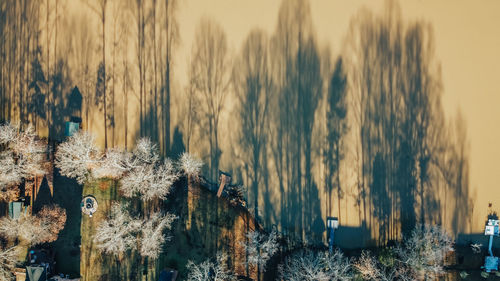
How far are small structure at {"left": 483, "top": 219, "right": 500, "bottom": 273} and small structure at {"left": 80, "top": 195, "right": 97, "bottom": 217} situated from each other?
1792 centimetres

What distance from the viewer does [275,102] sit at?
1453 centimetres

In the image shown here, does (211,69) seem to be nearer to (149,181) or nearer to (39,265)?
(149,181)

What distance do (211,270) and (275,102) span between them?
822cm

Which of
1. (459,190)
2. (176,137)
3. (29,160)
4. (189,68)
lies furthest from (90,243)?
(459,190)

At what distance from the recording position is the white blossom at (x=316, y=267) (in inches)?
516

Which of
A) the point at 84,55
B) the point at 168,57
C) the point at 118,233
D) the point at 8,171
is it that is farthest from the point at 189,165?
the point at 8,171

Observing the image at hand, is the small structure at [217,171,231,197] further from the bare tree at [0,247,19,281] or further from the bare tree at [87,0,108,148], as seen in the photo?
the bare tree at [0,247,19,281]

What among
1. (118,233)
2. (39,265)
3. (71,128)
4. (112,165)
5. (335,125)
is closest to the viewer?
(39,265)

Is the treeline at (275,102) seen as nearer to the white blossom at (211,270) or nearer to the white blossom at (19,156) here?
the white blossom at (19,156)

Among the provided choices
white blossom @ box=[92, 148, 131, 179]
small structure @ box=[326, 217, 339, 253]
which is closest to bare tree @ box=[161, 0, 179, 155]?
white blossom @ box=[92, 148, 131, 179]

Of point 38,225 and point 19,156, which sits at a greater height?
point 19,156

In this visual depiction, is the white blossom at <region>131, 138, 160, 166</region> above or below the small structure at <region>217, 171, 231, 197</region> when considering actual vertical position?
above

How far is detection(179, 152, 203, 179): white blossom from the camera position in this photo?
13.9 metres

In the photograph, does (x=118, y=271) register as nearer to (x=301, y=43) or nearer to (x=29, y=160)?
(x=29, y=160)
